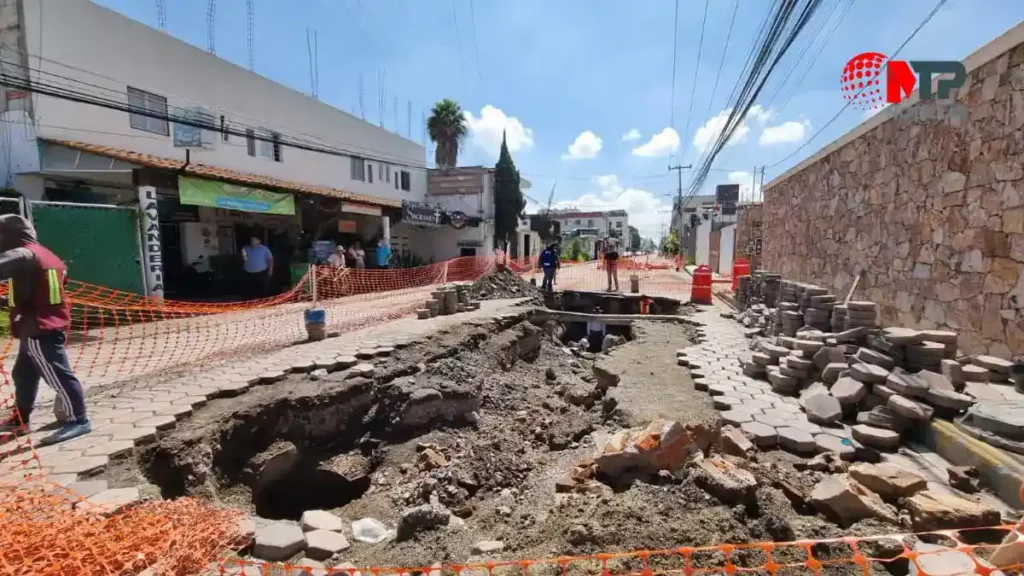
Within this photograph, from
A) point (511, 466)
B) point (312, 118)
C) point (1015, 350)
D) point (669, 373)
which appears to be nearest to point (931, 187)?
point (1015, 350)

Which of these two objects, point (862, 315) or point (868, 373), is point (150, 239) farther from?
point (862, 315)

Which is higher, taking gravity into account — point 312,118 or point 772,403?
point 312,118

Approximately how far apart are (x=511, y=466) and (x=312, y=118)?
1698cm

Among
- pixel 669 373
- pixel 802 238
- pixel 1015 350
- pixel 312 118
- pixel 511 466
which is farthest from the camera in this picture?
pixel 312 118

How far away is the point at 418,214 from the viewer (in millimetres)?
18438

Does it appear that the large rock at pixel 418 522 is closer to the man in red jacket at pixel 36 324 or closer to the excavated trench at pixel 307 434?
the excavated trench at pixel 307 434

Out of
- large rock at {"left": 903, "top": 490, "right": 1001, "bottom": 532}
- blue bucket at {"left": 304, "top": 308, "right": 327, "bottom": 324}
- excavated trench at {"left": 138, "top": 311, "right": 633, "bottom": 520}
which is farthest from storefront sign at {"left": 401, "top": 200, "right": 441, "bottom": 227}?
A: large rock at {"left": 903, "top": 490, "right": 1001, "bottom": 532}

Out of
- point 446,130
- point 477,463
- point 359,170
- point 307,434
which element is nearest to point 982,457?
point 477,463

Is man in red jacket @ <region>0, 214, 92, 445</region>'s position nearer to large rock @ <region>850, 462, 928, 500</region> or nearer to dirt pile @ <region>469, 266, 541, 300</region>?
large rock @ <region>850, 462, 928, 500</region>

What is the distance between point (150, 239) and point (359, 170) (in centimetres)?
1145

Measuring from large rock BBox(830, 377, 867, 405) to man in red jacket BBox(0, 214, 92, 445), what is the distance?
6.48 metres

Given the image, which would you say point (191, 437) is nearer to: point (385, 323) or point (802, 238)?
point (385, 323)

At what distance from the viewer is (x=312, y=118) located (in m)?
17.3

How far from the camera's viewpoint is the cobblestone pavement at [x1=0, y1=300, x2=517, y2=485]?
3252 millimetres
